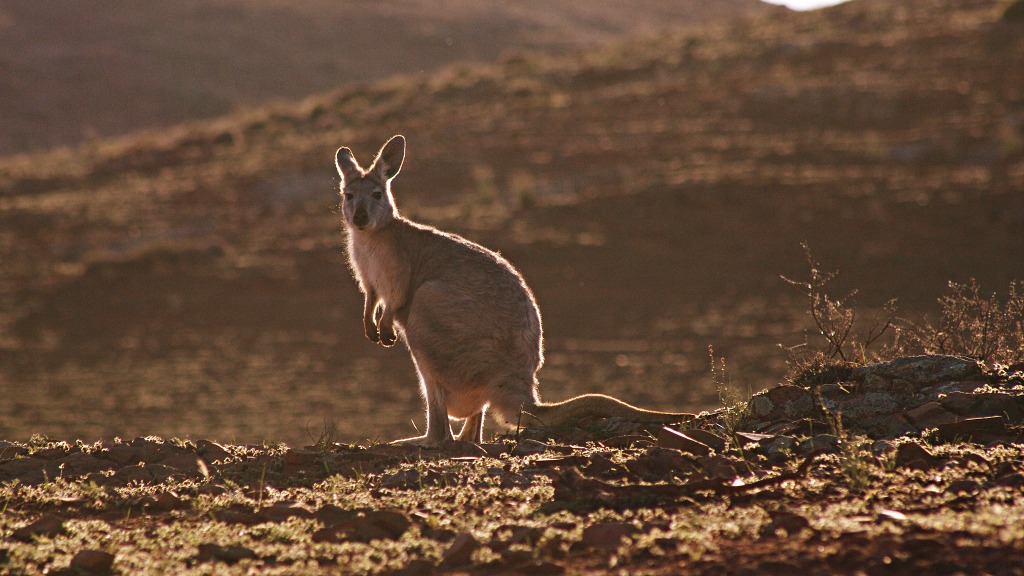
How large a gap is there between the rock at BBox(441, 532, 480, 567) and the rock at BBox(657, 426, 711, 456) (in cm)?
185

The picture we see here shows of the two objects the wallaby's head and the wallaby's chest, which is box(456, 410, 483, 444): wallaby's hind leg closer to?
the wallaby's chest

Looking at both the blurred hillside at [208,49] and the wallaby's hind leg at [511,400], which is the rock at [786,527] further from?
the blurred hillside at [208,49]

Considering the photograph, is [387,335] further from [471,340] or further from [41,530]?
[41,530]

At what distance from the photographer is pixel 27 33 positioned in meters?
76.2

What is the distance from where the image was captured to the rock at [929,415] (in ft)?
21.4

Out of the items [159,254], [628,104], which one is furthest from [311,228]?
[628,104]

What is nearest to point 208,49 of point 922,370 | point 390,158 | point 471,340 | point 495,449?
point 390,158

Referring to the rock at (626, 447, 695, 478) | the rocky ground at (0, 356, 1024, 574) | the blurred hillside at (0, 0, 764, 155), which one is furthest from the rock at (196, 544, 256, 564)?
the blurred hillside at (0, 0, 764, 155)

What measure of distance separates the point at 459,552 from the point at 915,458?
2479 millimetres

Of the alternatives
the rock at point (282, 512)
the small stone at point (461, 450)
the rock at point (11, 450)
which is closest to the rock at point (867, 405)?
the small stone at point (461, 450)

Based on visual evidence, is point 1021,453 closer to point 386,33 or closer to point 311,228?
point 311,228

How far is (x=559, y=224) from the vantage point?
27.4 metres

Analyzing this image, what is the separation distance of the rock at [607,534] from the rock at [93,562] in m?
1.97

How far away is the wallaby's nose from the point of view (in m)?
8.95
